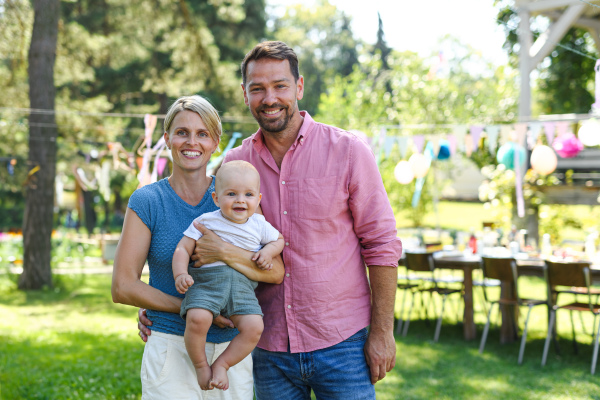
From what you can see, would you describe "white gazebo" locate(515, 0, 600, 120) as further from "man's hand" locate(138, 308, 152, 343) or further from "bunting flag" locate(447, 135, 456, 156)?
"man's hand" locate(138, 308, 152, 343)

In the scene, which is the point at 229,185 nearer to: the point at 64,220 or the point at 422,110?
the point at 422,110

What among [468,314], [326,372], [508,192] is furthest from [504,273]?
[508,192]

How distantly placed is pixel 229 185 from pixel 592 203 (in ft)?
30.2

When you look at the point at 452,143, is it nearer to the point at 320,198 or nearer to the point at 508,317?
the point at 508,317

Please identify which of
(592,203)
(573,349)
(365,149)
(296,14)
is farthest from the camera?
(296,14)

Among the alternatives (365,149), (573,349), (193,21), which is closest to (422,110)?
(193,21)

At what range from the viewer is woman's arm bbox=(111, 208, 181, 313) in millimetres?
1900

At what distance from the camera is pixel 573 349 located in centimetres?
591

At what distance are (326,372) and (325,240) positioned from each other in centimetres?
46

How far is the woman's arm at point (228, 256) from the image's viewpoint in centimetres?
191

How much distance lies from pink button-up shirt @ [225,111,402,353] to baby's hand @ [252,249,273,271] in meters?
0.12

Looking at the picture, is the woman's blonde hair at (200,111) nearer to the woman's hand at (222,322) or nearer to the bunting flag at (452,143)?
the woman's hand at (222,322)

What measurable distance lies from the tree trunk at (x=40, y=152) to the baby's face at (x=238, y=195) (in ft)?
31.4

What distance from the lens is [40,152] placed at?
10.7 metres
